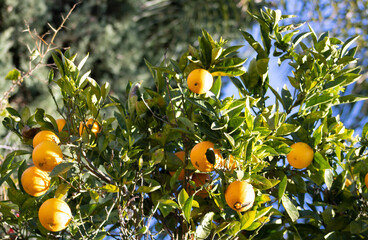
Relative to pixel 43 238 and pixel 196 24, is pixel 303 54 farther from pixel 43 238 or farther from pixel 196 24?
pixel 196 24

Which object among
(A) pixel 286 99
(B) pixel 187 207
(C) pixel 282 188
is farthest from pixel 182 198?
(A) pixel 286 99

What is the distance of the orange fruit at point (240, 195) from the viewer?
17.9 inches

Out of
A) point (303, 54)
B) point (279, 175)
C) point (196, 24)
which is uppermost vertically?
point (303, 54)

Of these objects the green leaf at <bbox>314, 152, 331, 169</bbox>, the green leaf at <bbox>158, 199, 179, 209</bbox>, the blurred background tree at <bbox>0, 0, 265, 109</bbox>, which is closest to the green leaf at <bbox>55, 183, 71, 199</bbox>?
the green leaf at <bbox>158, 199, 179, 209</bbox>

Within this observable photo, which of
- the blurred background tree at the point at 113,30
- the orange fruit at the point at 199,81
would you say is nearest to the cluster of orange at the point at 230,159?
the orange fruit at the point at 199,81

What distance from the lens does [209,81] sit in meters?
0.51

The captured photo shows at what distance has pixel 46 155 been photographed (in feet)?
1.61

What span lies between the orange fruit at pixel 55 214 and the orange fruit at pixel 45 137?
0.27ft

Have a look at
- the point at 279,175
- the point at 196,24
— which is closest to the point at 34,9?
the point at 196,24

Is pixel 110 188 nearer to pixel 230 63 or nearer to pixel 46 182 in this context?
pixel 46 182

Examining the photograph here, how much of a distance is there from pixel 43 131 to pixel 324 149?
0.40 meters

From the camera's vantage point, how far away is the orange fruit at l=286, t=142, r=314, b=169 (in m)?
0.52

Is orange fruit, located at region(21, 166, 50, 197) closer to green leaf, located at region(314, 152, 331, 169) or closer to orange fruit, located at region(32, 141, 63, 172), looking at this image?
orange fruit, located at region(32, 141, 63, 172)

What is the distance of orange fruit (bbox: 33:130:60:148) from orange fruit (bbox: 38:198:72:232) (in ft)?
0.27
